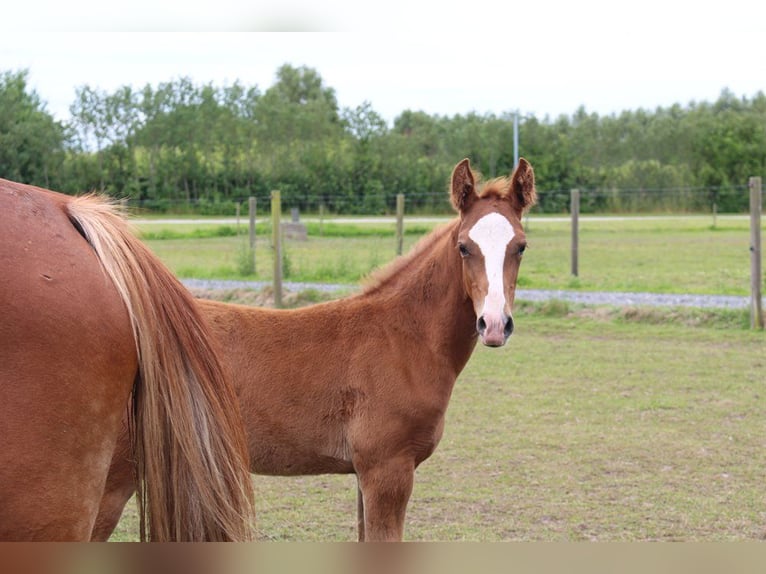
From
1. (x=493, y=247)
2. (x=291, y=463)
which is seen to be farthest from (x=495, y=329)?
(x=291, y=463)

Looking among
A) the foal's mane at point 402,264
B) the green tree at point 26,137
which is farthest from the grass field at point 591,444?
the green tree at point 26,137

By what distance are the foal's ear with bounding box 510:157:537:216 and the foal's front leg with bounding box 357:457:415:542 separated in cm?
121

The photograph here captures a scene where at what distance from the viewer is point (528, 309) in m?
10.8

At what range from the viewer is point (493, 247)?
3184 mm

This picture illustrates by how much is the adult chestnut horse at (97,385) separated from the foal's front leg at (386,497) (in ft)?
5.80

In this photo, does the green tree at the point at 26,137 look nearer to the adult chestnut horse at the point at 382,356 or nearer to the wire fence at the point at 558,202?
the adult chestnut horse at the point at 382,356

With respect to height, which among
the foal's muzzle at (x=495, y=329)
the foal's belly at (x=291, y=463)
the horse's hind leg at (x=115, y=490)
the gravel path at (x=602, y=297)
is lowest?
the gravel path at (x=602, y=297)

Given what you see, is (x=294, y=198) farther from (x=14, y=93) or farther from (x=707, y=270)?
(x=14, y=93)

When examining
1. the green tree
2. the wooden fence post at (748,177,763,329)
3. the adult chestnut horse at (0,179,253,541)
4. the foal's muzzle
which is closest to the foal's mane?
the foal's muzzle

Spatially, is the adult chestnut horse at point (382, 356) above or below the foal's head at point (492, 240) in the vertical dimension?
below

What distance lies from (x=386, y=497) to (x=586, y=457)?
2.64m

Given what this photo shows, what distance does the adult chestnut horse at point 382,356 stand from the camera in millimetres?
3150

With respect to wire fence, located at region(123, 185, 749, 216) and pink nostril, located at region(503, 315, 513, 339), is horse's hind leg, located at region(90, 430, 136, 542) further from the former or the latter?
wire fence, located at region(123, 185, 749, 216)

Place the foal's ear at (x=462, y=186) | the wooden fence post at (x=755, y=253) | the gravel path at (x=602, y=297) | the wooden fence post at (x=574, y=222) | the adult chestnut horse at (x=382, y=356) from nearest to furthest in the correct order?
the adult chestnut horse at (x=382, y=356) < the foal's ear at (x=462, y=186) < the wooden fence post at (x=755, y=253) < the gravel path at (x=602, y=297) < the wooden fence post at (x=574, y=222)
